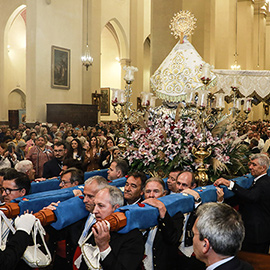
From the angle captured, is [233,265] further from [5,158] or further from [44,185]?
[5,158]

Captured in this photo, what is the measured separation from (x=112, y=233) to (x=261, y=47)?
3299 centimetres

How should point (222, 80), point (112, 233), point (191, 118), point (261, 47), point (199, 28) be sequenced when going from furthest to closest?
point (261, 47) → point (199, 28) → point (222, 80) → point (191, 118) → point (112, 233)

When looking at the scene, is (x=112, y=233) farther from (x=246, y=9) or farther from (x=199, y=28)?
(x=246, y=9)

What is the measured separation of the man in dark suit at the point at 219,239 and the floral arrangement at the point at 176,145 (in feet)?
7.70

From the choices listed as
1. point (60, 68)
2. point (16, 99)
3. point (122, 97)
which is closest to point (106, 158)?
point (122, 97)

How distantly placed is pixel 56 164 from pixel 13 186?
8.64 feet

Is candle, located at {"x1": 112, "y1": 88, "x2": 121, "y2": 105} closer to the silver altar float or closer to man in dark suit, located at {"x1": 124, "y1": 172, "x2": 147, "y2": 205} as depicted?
the silver altar float

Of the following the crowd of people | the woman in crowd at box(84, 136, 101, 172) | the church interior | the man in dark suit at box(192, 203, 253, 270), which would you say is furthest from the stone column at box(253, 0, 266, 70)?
the man in dark suit at box(192, 203, 253, 270)

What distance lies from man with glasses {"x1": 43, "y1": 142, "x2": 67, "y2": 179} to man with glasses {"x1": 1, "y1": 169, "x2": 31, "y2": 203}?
2.46m

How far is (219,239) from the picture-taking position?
84.0 inches

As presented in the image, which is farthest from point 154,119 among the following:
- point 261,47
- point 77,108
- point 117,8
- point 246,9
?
point 261,47

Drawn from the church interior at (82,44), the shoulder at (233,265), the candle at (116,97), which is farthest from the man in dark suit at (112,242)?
the church interior at (82,44)

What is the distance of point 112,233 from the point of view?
282 cm

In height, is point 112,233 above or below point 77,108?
below
